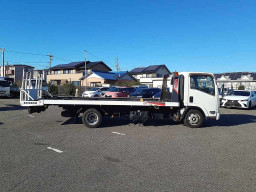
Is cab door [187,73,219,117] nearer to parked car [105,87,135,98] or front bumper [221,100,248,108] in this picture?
front bumper [221,100,248,108]

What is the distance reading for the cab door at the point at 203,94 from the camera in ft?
29.2

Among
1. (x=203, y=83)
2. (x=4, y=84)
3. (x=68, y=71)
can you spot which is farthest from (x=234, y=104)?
(x=68, y=71)

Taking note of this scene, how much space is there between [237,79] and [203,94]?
51.6 meters

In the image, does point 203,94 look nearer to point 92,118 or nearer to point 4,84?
point 92,118

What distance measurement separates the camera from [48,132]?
26.0ft

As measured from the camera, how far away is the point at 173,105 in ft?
28.6

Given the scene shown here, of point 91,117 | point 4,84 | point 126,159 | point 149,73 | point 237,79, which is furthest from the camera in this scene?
point 149,73

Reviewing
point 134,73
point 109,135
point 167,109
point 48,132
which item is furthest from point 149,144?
point 134,73

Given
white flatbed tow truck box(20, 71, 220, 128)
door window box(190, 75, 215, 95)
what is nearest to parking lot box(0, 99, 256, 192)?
white flatbed tow truck box(20, 71, 220, 128)

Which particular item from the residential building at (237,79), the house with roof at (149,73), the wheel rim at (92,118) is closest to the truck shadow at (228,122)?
the wheel rim at (92,118)

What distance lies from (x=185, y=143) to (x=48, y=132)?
187 inches

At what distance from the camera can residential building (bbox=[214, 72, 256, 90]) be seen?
47.7 m

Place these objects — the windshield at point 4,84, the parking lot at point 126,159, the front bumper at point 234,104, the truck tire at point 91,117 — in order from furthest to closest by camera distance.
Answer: the windshield at point 4,84, the front bumper at point 234,104, the truck tire at point 91,117, the parking lot at point 126,159

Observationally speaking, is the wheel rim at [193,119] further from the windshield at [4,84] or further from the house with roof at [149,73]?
the house with roof at [149,73]
